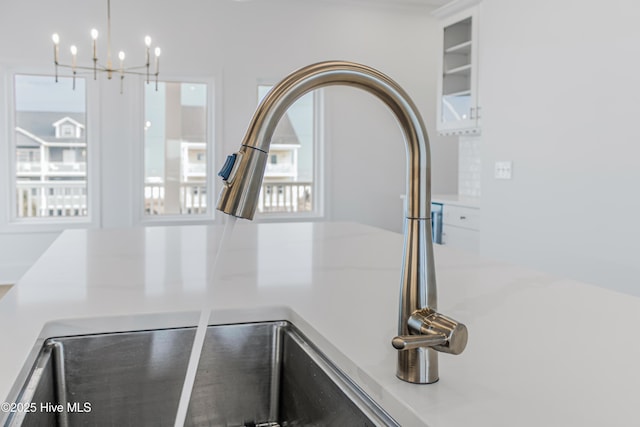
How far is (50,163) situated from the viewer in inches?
210

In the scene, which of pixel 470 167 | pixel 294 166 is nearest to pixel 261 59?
pixel 294 166

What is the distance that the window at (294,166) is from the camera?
5.91 m

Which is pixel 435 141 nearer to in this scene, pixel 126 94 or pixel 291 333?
pixel 126 94

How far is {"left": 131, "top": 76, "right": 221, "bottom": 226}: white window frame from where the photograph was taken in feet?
17.7

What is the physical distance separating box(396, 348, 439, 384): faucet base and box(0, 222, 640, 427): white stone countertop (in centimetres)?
1

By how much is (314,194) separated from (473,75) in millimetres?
2293

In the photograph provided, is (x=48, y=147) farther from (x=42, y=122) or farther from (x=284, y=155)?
(x=284, y=155)

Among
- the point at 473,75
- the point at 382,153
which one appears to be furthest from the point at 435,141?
the point at 473,75

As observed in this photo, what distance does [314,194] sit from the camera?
237 inches

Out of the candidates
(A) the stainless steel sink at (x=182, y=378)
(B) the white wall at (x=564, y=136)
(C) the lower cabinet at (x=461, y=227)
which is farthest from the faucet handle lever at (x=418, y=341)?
(C) the lower cabinet at (x=461, y=227)

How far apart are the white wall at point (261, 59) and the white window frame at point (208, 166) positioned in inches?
1.8

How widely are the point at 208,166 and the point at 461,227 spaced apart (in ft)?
8.76

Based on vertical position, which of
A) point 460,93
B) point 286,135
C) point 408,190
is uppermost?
point 460,93

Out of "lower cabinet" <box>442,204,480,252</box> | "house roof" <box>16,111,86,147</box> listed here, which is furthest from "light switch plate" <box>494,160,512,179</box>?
"house roof" <box>16,111,86,147</box>
